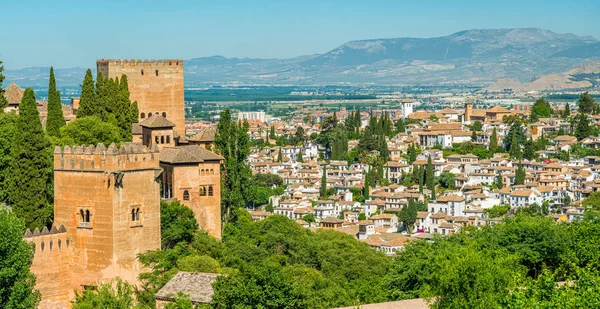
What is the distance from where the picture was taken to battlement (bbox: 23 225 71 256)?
100 ft

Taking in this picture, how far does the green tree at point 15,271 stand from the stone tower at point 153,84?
1650 centimetres

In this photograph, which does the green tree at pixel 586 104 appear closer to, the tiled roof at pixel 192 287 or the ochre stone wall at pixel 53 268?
the ochre stone wall at pixel 53 268

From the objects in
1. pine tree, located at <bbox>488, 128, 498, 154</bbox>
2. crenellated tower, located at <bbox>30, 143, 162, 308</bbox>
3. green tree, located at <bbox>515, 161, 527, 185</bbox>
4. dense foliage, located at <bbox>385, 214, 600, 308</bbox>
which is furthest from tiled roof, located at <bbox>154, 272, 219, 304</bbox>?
pine tree, located at <bbox>488, 128, 498, 154</bbox>

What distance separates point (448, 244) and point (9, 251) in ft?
48.4

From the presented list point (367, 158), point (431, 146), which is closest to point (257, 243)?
point (367, 158)

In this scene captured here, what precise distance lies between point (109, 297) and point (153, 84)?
1890cm

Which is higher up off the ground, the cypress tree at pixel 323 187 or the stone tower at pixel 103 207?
the stone tower at pixel 103 207

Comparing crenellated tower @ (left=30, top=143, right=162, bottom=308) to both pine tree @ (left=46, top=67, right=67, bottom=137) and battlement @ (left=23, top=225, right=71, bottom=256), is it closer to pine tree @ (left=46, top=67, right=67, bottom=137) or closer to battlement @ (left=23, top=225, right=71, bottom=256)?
battlement @ (left=23, top=225, right=71, bottom=256)

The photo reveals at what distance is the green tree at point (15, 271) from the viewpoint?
1129 inches

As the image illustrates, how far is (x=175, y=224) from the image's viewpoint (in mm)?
36875

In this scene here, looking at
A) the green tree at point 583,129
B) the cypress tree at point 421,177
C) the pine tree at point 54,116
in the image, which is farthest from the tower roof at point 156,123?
the green tree at point 583,129

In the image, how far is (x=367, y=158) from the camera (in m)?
107

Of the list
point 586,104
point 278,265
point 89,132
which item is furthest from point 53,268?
point 586,104

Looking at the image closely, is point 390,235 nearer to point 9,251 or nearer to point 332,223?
point 332,223
